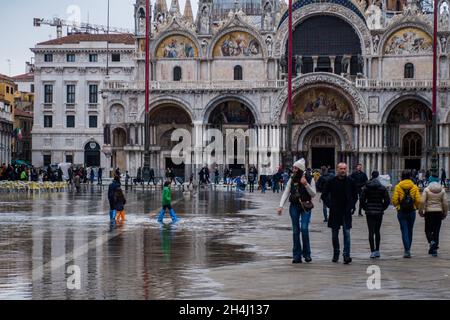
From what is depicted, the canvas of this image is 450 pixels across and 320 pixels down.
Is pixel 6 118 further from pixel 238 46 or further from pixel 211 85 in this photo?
pixel 238 46

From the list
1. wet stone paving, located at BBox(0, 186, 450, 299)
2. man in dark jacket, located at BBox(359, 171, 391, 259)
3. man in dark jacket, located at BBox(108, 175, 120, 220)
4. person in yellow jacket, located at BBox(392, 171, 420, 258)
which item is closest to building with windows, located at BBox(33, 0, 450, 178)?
wet stone paving, located at BBox(0, 186, 450, 299)

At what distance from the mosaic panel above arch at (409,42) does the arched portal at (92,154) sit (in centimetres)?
3839

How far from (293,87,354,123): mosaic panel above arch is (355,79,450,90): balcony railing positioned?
206cm

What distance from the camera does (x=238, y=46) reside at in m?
80.7

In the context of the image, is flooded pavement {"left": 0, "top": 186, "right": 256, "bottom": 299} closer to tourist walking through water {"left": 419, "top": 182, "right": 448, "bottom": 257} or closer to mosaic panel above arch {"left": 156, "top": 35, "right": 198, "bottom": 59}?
tourist walking through water {"left": 419, "top": 182, "right": 448, "bottom": 257}

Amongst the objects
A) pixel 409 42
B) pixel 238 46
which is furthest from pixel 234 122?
pixel 409 42

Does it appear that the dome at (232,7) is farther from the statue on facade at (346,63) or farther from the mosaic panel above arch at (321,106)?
the mosaic panel above arch at (321,106)

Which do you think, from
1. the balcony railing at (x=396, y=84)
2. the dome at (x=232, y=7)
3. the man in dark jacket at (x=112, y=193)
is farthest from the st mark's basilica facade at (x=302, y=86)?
the man in dark jacket at (x=112, y=193)

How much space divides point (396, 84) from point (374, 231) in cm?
5572

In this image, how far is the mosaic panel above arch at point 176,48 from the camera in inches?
3196

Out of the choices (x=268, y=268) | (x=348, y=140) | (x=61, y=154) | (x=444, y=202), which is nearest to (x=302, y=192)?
(x=268, y=268)
